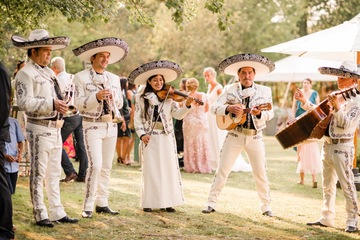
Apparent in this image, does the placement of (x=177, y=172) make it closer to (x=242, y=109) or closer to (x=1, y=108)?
(x=242, y=109)

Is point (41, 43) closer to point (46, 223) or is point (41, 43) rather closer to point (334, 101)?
point (46, 223)

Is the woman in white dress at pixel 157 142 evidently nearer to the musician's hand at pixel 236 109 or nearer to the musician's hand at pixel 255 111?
the musician's hand at pixel 236 109

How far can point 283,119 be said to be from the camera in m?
33.8

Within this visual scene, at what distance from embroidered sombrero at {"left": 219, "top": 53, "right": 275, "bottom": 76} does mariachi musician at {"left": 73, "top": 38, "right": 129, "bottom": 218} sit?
1.41 metres

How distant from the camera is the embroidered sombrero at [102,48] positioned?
369 inches

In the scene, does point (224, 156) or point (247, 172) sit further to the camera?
point (247, 172)

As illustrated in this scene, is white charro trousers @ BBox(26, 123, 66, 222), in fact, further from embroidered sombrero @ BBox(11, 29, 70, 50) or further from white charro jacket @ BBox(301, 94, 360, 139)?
white charro jacket @ BBox(301, 94, 360, 139)

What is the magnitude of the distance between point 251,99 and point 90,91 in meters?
2.19

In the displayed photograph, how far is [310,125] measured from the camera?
880 cm

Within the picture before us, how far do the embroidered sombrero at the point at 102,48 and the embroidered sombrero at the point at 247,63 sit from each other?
4.63ft

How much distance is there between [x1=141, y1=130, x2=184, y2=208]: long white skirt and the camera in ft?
33.4

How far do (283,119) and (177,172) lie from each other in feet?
78.8

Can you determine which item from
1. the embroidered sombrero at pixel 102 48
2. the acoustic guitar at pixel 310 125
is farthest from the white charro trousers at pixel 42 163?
the acoustic guitar at pixel 310 125

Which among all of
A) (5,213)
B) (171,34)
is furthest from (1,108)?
(171,34)
